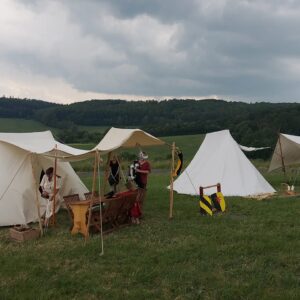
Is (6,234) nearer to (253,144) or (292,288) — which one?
(292,288)

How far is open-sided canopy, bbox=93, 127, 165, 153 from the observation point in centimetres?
793

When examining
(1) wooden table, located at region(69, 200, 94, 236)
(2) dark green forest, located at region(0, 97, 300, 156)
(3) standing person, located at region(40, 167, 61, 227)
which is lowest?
(1) wooden table, located at region(69, 200, 94, 236)

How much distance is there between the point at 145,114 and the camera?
57.5 metres

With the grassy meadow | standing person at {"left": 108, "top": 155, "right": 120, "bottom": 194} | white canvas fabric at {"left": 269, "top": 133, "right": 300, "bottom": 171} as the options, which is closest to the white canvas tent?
the grassy meadow

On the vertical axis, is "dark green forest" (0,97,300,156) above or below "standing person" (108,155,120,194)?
above

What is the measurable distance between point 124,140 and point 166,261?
2.86 metres

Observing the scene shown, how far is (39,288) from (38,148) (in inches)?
166

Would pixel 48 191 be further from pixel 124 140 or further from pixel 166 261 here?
pixel 166 261

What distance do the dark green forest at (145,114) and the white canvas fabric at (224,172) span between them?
84.7 ft

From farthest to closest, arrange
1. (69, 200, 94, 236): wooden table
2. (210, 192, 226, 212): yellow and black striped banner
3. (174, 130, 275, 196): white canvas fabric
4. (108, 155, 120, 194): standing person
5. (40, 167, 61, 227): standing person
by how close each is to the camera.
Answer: (174, 130, 275, 196): white canvas fabric → (108, 155, 120, 194): standing person → (210, 192, 226, 212): yellow and black striped banner → (40, 167, 61, 227): standing person → (69, 200, 94, 236): wooden table

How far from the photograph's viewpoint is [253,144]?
30.7 m

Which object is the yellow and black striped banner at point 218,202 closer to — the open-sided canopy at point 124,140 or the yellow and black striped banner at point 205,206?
the yellow and black striped banner at point 205,206

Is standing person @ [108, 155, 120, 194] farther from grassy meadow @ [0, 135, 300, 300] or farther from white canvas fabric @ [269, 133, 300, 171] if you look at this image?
white canvas fabric @ [269, 133, 300, 171]

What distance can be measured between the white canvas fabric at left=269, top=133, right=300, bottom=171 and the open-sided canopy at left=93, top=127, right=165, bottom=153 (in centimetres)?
555
